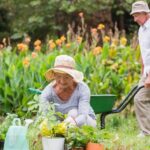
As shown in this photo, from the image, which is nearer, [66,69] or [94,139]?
[94,139]

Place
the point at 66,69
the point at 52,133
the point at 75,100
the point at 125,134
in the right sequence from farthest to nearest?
the point at 125,134 < the point at 75,100 < the point at 66,69 < the point at 52,133

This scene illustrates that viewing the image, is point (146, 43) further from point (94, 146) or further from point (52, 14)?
point (52, 14)

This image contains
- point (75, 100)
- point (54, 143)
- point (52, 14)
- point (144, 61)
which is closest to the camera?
point (54, 143)

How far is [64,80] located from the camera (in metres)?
7.11

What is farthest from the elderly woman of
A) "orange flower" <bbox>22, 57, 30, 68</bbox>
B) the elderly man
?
"orange flower" <bbox>22, 57, 30, 68</bbox>

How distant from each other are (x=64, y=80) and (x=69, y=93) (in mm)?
249

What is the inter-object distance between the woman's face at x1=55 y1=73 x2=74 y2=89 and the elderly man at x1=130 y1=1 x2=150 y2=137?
1061 mm

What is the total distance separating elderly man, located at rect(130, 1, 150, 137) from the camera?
7.88 metres

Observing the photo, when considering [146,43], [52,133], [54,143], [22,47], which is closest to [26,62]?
[22,47]

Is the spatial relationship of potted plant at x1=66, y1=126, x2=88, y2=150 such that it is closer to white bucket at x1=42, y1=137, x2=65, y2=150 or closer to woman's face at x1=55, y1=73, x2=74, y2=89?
white bucket at x1=42, y1=137, x2=65, y2=150

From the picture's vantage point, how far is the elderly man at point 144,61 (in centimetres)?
788

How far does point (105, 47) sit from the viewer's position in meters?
10.7

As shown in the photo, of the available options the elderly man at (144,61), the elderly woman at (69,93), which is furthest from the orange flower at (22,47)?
Answer: the elderly woman at (69,93)

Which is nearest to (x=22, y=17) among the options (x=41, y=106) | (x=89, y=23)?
(x=89, y=23)
